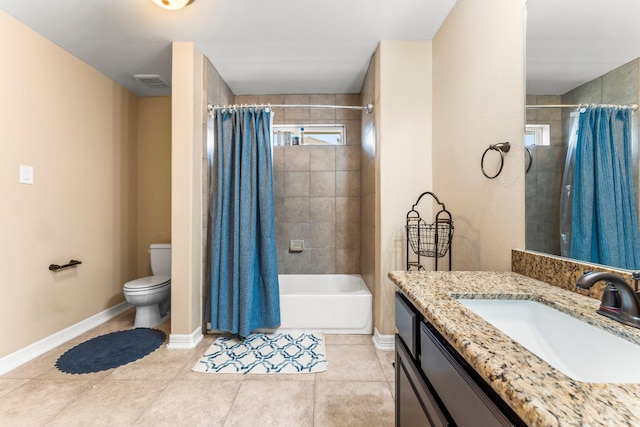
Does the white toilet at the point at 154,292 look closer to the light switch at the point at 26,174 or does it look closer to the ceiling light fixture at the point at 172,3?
the light switch at the point at 26,174

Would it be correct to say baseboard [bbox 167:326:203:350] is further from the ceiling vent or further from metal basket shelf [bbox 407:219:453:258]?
the ceiling vent

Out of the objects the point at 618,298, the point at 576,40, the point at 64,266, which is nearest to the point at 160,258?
the point at 64,266

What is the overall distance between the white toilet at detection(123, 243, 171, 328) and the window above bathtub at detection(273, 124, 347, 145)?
5.55 ft

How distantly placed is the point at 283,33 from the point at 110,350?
8.90 feet

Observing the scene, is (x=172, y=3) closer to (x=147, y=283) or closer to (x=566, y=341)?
(x=147, y=283)

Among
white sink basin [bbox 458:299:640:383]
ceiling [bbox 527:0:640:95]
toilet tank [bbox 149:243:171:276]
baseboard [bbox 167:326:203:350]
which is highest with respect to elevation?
ceiling [bbox 527:0:640:95]

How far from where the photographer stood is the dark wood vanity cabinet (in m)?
0.52

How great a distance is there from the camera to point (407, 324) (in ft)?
3.10

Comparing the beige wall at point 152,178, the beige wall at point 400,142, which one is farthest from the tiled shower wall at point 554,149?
the beige wall at point 152,178

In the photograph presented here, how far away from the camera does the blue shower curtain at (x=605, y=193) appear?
76 cm

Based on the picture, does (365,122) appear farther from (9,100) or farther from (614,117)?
(9,100)

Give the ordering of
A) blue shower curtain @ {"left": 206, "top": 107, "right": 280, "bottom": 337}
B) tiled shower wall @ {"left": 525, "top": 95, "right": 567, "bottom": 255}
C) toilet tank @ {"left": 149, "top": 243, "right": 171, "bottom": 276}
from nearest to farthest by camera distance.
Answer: tiled shower wall @ {"left": 525, "top": 95, "right": 567, "bottom": 255} → blue shower curtain @ {"left": 206, "top": 107, "right": 280, "bottom": 337} → toilet tank @ {"left": 149, "top": 243, "right": 171, "bottom": 276}

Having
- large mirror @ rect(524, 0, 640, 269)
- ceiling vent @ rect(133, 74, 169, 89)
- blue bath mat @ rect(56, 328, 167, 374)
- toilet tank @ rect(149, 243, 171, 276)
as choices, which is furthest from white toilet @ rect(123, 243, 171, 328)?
large mirror @ rect(524, 0, 640, 269)

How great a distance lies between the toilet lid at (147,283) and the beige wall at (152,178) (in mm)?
601
